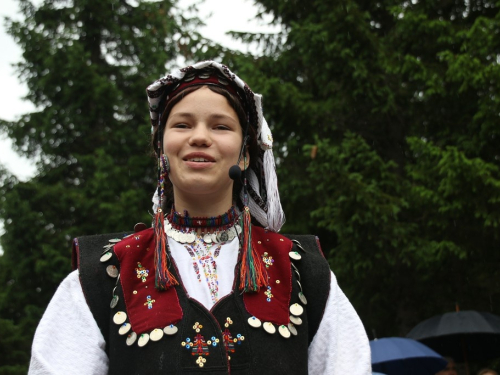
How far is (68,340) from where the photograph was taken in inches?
89.1

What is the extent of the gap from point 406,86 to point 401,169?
1.14 meters

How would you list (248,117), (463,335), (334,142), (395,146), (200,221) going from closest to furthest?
(200,221), (248,117), (463,335), (334,142), (395,146)

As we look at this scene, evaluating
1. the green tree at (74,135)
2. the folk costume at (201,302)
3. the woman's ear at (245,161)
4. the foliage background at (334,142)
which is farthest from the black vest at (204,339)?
the green tree at (74,135)

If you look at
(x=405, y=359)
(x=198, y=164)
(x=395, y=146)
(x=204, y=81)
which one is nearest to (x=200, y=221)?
(x=198, y=164)

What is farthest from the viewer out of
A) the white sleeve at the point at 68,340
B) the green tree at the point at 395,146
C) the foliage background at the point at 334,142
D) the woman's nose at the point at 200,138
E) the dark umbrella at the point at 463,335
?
the foliage background at the point at 334,142

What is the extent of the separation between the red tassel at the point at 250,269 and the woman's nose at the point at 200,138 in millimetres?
337

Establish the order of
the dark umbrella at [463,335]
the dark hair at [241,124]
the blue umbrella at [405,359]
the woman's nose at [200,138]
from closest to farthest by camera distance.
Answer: the woman's nose at [200,138], the dark hair at [241,124], the blue umbrella at [405,359], the dark umbrella at [463,335]

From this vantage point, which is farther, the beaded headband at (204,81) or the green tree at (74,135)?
the green tree at (74,135)

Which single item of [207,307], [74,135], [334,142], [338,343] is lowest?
[338,343]

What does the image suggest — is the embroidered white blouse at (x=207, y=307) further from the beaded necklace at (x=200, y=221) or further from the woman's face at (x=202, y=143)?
the woman's face at (x=202, y=143)

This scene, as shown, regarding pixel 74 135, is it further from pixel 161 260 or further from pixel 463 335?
pixel 161 260

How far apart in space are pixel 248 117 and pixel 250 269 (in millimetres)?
609

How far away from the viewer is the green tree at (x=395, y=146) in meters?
8.25

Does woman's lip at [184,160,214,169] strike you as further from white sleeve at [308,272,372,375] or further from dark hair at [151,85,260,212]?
white sleeve at [308,272,372,375]
